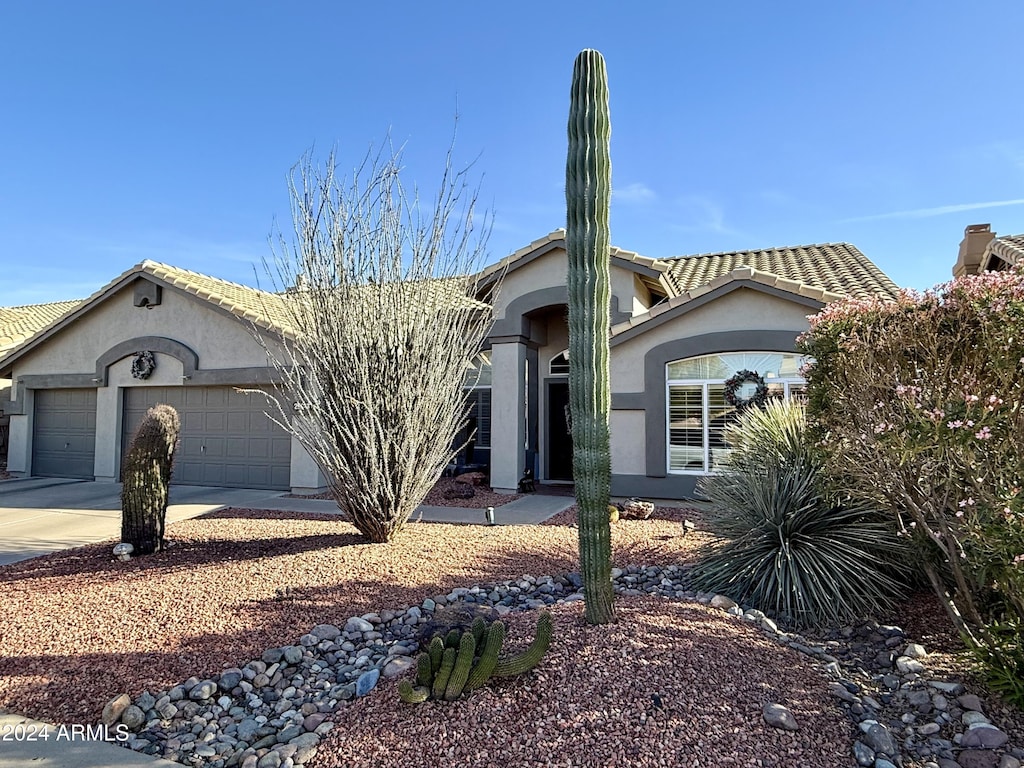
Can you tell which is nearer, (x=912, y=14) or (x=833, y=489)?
(x=833, y=489)

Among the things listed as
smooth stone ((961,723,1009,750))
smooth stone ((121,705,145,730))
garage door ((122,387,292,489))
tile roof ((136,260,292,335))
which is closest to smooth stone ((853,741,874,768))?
smooth stone ((961,723,1009,750))

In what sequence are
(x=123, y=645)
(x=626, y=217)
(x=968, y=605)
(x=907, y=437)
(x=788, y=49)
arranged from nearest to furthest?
1. (x=907, y=437)
2. (x=968, y=605)
3. (x=123, y=645)
4. (x=626, y=217)
5. (x=788, y=49)

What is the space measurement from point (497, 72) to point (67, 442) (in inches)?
580

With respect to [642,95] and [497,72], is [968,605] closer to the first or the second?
[642,95]

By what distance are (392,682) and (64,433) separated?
1620 centimetres

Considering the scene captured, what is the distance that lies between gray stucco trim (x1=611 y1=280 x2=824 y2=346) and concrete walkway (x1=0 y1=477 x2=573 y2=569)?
3583 mm

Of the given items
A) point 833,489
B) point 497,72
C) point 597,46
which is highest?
point 497,72

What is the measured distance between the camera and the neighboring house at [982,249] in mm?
13562

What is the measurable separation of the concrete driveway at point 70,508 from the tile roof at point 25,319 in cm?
801

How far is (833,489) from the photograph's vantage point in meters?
4.84

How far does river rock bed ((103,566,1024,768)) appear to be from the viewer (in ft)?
10.1

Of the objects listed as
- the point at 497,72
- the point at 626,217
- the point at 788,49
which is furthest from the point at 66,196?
the point at 788,49

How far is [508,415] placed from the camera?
12648 mm

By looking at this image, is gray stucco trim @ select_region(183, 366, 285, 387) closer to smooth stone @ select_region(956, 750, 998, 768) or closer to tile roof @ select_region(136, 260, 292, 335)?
tile roof @ select_region(136, 260, 292, 335)
